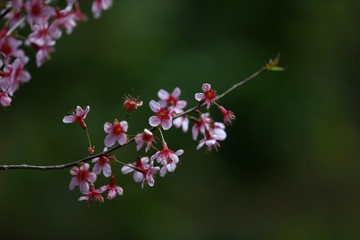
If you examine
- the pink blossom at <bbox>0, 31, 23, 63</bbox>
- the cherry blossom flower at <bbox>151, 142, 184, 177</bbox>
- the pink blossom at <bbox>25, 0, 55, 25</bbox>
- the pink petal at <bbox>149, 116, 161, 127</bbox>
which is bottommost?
the cherry blossom flower at <bbox>151, 142, 184, 177</bbox>

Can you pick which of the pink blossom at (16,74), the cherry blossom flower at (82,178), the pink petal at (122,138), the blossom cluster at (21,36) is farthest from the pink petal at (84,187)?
the pink blossom at (16,74)

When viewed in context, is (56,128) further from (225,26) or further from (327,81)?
(327,81)

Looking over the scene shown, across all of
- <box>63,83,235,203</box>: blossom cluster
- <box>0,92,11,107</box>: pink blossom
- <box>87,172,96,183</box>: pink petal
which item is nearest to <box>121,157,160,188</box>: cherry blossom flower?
<box>63,83,235,203</box>: blossom cluster

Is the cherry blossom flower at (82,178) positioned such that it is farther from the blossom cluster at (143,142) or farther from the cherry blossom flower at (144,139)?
the cherry blossom flower at (144,139)

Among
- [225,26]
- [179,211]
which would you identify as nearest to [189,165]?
[179,211]

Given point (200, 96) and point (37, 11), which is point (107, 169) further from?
point (37, 11)

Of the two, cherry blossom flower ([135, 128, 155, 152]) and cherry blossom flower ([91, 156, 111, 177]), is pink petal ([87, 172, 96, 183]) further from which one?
cherry blossom flower ([135, 128, 155, 152])
